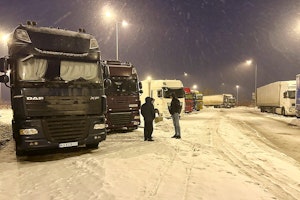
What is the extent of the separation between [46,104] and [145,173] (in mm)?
3510

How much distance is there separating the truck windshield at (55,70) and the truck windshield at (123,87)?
483 centimetres

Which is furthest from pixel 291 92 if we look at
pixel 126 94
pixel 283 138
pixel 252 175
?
pixel 252 175

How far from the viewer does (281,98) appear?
95.3ft

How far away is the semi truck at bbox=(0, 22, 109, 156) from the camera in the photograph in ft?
24.5

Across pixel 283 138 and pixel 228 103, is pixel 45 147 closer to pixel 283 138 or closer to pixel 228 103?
pixel 283 138

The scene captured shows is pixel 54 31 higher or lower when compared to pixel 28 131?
higher

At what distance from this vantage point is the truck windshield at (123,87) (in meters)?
13.5

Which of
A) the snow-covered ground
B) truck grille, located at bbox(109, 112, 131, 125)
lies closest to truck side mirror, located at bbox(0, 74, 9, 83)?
the snow-covered ground

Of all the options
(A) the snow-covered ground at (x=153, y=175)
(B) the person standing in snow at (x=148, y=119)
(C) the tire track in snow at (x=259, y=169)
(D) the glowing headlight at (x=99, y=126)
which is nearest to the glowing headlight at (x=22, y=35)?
(D) the glowing headlight at (x=99, y=126)

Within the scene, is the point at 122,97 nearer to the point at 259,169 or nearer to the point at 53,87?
the point at 53,87

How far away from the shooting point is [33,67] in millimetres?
7637

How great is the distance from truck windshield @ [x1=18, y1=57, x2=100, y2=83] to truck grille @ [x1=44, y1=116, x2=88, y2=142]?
119cm

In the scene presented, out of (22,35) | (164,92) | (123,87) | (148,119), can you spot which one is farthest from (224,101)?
(22,35)

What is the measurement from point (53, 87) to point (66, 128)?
126cm
